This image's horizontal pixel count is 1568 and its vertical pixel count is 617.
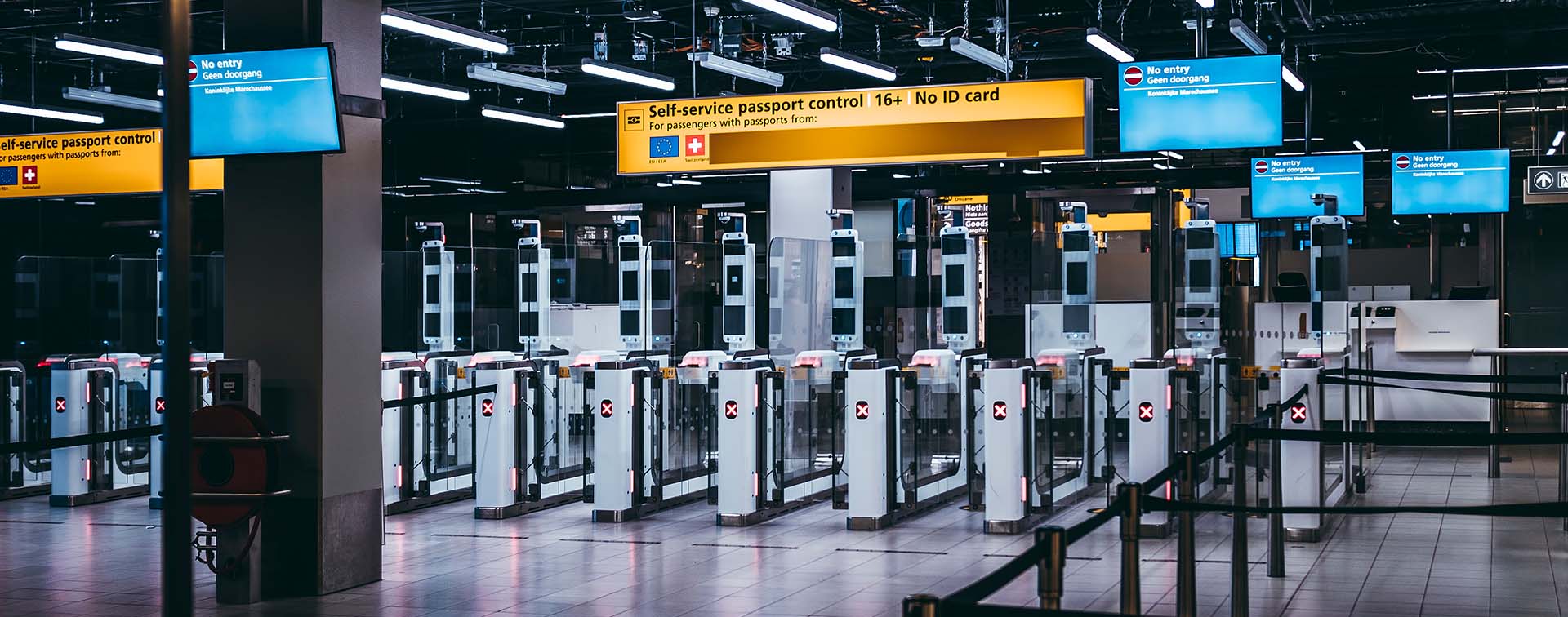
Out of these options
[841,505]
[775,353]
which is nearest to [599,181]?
[775,353]

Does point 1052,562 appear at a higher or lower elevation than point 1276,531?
higher

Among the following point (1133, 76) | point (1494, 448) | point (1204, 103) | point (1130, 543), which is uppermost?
point (1133, 76)

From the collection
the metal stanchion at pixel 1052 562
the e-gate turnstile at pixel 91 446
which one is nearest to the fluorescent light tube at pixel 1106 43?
the e-gate turnstile at pixel 91 446

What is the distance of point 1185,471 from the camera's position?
5.66 m

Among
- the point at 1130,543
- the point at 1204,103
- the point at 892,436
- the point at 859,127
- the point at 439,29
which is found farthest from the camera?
the point at 439,29

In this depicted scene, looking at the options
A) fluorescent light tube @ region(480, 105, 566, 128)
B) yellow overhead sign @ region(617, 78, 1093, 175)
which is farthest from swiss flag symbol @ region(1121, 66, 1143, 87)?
fluorescent light tube @ region(480, 105, 566, 128)

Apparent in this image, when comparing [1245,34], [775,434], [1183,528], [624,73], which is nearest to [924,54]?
[624,73]

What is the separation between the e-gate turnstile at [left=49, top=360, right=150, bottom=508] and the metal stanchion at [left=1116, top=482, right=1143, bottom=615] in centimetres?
911

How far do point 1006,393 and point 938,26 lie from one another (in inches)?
283

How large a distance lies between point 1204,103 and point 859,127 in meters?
2.65

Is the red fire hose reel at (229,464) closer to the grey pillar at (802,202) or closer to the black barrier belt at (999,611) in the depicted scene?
the black barrier belt at (999,611)

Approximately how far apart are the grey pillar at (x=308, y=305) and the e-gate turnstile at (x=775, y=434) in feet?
9.87

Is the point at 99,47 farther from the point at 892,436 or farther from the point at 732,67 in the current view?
the point at 892,436

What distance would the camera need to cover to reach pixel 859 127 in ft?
33.9
